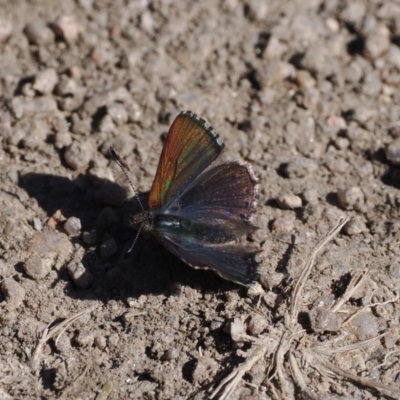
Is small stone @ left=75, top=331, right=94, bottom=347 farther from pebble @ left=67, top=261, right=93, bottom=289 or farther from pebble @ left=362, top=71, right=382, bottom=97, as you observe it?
pebble @ left=362, top=71, right=382, bottom=97

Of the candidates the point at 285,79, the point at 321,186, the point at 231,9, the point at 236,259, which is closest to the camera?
the point at 236,259

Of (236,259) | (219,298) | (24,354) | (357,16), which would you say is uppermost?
(357,16)

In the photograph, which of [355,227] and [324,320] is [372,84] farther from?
[324,320]

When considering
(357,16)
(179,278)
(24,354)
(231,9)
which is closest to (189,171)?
(179,278)

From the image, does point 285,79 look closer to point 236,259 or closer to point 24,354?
point 236,259

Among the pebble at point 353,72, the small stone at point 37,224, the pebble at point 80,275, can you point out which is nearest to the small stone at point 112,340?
the pebble at point 80,275

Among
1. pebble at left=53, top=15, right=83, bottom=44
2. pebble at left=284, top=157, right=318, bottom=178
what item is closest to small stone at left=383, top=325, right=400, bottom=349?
pebble at left=284, top=157, right=318, bottom=178

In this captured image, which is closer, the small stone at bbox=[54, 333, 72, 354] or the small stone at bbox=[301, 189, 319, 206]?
the small stone at bbox=[54, 333, 72, 354]
